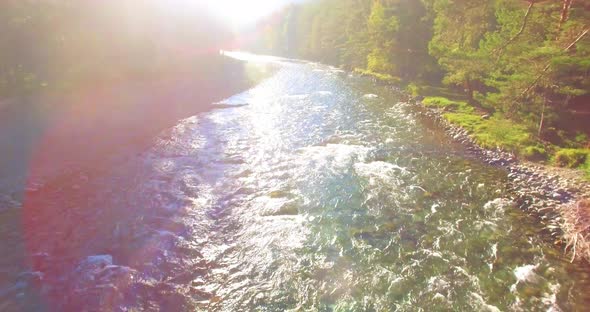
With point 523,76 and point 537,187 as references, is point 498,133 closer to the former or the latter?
point 523,76

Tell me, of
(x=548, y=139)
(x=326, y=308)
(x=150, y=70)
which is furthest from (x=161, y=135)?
(x=150, y=70)

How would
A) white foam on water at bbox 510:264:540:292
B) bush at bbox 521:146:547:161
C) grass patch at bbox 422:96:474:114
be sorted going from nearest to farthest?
1. white foam on water at bbox 510:264:540:292
2. bush at bbox 521:146:547:161
3. grass patch at bbox 422:96:474:114

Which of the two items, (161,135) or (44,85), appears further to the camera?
(44,85)

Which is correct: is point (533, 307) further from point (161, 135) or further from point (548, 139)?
point (161, 135)

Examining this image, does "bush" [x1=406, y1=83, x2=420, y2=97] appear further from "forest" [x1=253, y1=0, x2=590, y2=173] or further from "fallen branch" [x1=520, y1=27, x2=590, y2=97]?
"fallen branch" [x1=520, y1=27, x2=590, y2=97]


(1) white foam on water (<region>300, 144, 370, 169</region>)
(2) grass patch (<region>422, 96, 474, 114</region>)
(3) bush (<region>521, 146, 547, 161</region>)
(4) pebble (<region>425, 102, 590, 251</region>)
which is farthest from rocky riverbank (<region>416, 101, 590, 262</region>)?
(2) grass patch (<region>422, 96, 474, 114</region>)

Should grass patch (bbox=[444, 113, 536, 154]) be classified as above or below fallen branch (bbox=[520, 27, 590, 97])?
below

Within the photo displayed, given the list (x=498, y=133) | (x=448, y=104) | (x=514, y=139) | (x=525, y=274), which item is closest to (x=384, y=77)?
(x=448, y=104)
